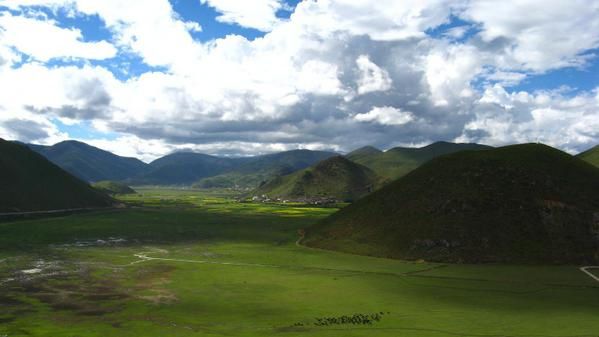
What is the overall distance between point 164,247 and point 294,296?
223 ft

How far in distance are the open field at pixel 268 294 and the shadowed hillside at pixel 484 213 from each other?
8.17m

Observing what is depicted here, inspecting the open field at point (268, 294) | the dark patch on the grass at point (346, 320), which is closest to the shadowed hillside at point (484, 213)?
the open field at point (268, 294)

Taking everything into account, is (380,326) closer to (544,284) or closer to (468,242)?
(544,284)

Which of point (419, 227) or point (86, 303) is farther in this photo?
point (419, 227)

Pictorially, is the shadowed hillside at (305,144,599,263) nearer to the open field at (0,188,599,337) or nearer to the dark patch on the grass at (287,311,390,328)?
the open field at (0,188,599,337)

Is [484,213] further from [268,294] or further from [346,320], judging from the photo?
[346,320]

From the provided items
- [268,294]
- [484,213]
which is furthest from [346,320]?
[484,213]

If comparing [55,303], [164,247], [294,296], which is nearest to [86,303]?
[55,303]

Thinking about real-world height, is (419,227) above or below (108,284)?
above

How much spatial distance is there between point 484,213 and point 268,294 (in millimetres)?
69790

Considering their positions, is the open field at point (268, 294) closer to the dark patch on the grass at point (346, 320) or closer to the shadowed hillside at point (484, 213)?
the dark patch on the grass at point (346, 320)

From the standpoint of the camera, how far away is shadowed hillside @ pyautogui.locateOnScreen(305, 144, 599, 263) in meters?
110

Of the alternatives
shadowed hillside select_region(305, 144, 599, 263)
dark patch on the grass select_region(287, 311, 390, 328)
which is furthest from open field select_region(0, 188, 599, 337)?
shadowed hillside select_region(305, 144, 599, 263)

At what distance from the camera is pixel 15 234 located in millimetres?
147375
